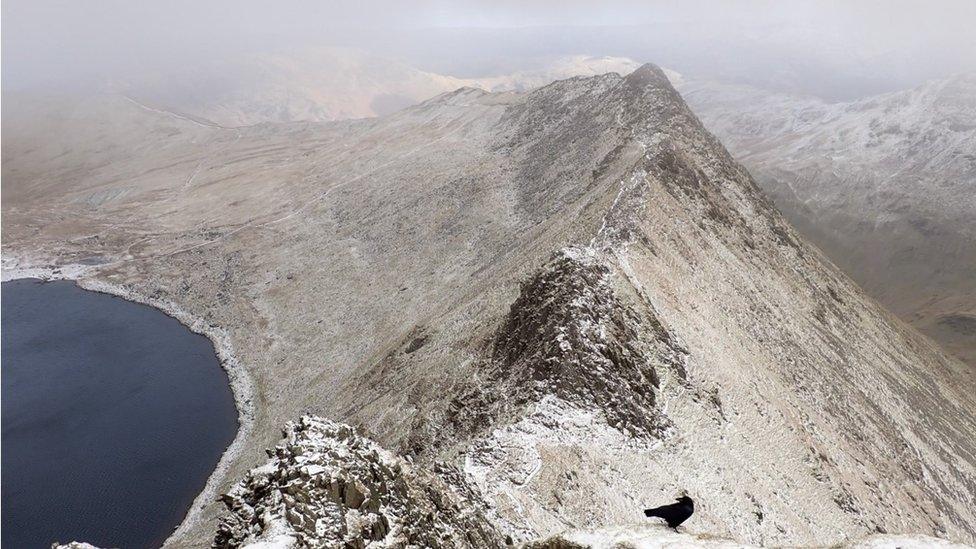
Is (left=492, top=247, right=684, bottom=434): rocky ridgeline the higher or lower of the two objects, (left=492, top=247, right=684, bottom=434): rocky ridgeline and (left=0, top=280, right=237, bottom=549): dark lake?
the higher

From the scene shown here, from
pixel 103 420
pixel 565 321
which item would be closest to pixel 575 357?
pixel 565 321

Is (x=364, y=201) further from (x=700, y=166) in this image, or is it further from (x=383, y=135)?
(x=700, y=166)

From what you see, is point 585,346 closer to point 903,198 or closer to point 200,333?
point 200,333

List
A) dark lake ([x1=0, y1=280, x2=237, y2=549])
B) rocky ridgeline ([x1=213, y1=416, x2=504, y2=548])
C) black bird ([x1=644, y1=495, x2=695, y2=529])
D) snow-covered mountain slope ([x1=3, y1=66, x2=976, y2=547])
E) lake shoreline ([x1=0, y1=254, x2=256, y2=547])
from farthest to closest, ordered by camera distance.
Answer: lake shoreline ([x1=0, y1=254, x2=256, y2=547]), dark lake ([x1=0, y1=280, x2=237, y2=549]), snow-covered mountain slope ([x1=3, y1=66, x2=976, y2=547]), black bird ([x1=644, y1=495, x2=695, y2=529]), rocky ridgeline ([x1=213, y1=416, x2=504, y2=548])

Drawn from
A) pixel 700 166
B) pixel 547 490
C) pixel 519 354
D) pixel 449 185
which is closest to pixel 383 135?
pixel 449 185

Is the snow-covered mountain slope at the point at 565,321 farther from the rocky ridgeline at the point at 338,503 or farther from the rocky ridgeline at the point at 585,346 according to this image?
the rocky ridgeline at the point at 338,503

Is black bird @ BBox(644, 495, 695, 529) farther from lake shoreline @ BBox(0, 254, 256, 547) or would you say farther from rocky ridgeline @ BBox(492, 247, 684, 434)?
lake shoreline @ BBox(0, 254, 256, 547)

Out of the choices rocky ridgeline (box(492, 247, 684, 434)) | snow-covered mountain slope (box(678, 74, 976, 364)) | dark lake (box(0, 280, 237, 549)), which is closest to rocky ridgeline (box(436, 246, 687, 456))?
rocky ridgeline (box(492, 247, 684, 434))
